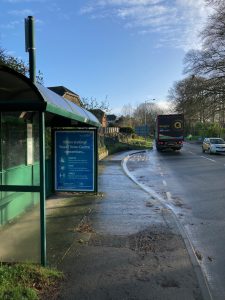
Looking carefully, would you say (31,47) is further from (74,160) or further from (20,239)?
(74,160)

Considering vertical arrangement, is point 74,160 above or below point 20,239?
above

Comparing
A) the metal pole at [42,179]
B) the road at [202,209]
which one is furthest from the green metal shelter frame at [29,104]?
the road at [202,209]

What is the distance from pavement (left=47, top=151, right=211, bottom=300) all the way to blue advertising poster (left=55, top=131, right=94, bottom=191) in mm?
820

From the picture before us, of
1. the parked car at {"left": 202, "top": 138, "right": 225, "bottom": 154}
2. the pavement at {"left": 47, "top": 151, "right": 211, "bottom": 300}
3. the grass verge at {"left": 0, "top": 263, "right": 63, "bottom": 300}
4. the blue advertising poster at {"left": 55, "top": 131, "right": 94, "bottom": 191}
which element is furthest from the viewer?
the parked car at {"left": 202, "top": 138, "right": 225, "bottom": 154}

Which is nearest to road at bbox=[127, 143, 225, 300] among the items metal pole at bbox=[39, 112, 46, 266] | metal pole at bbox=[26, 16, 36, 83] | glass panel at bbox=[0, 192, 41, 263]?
metal pole at bbox=[39, 112, 46, 266]

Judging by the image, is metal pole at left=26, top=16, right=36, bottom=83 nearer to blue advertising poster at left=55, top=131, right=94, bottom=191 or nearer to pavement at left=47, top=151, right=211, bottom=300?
pavement at left=47, top=151, right=211, bottom=300

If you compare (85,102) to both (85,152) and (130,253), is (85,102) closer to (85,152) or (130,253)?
(85,152)

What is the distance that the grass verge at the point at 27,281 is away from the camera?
425cm

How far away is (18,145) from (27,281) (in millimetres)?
3370

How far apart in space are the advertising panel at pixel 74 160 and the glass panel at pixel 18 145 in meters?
2.21

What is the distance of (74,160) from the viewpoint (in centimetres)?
1076

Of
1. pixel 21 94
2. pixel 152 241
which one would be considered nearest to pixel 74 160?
pixel 152 241

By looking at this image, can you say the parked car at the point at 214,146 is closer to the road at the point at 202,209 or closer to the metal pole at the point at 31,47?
the road at the point at 202,209

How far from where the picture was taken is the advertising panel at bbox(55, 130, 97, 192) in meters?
10.6
